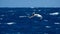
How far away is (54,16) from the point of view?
2.96m

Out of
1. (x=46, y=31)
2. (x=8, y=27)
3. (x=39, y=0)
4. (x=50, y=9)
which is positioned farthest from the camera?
(x=50, y=9)

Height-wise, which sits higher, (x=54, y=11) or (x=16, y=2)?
(x=16, y=2)

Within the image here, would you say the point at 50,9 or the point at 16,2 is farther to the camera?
the point at 50,9

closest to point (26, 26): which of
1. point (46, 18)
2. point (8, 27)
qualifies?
point (8, 27)

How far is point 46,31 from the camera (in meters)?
2.39

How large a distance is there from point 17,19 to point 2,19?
11.1 inches

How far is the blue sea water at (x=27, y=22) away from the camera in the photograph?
2424 mm

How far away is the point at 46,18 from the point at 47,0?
1.10 feet

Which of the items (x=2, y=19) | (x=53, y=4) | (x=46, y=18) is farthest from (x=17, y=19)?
(x=53, y=4)

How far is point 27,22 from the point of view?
108 inches

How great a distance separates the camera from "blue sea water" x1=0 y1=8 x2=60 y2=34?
242cm

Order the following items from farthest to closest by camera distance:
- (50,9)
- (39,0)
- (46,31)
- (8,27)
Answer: (50,9)
(39,0)
(8,27)
(46,31)

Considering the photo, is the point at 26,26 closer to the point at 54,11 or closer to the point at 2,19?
the point at 2,19

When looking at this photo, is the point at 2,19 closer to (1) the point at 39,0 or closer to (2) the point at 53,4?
(1) the point at 39,0
